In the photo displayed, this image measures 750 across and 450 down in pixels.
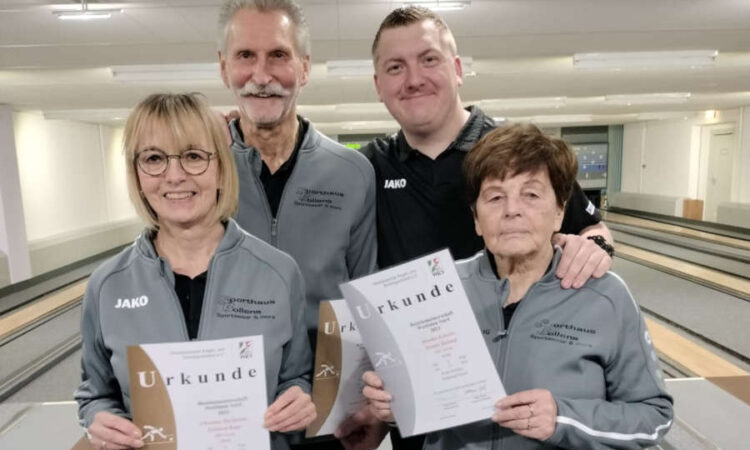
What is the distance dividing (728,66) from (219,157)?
29.8ft

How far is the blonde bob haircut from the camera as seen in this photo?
4.69ft

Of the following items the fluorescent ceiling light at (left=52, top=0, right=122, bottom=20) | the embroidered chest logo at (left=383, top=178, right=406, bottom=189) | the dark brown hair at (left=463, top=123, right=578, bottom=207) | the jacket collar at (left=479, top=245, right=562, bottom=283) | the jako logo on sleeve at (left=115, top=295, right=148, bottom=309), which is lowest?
the jako logo on sleeve at (left=115, top=295, right=148, bottom=309)

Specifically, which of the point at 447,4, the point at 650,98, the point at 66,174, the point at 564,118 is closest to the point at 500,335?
the point at 447,4

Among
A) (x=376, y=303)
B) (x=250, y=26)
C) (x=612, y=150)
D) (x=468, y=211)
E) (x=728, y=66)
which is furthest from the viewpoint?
(x=612, y=150)

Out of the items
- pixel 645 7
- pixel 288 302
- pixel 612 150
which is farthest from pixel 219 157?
pixel 612 150

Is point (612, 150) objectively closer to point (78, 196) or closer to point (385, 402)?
point (78, 196)

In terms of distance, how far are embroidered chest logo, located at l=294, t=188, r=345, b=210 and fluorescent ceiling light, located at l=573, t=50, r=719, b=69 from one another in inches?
239

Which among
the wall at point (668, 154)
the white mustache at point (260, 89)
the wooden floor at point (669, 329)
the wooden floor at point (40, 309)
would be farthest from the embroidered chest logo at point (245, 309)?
the wall at point (668, 154)

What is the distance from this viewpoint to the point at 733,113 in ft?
46.0

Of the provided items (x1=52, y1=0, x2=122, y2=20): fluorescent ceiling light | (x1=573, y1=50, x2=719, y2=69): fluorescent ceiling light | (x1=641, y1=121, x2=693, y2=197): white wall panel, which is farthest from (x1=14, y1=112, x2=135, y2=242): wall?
(x1=641, y1=121, x2=693, y2=197): white wall panel

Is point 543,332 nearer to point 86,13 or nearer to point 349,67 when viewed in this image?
point 86,13

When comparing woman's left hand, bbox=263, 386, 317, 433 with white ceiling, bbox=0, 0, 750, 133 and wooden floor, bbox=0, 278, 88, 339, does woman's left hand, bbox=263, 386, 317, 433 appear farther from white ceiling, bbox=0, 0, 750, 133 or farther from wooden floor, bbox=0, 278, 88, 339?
wooden floor, bbox=0, 278, 88, 339

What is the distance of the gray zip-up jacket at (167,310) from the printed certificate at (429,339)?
28 cm

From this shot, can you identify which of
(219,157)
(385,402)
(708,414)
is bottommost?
(708,414)
